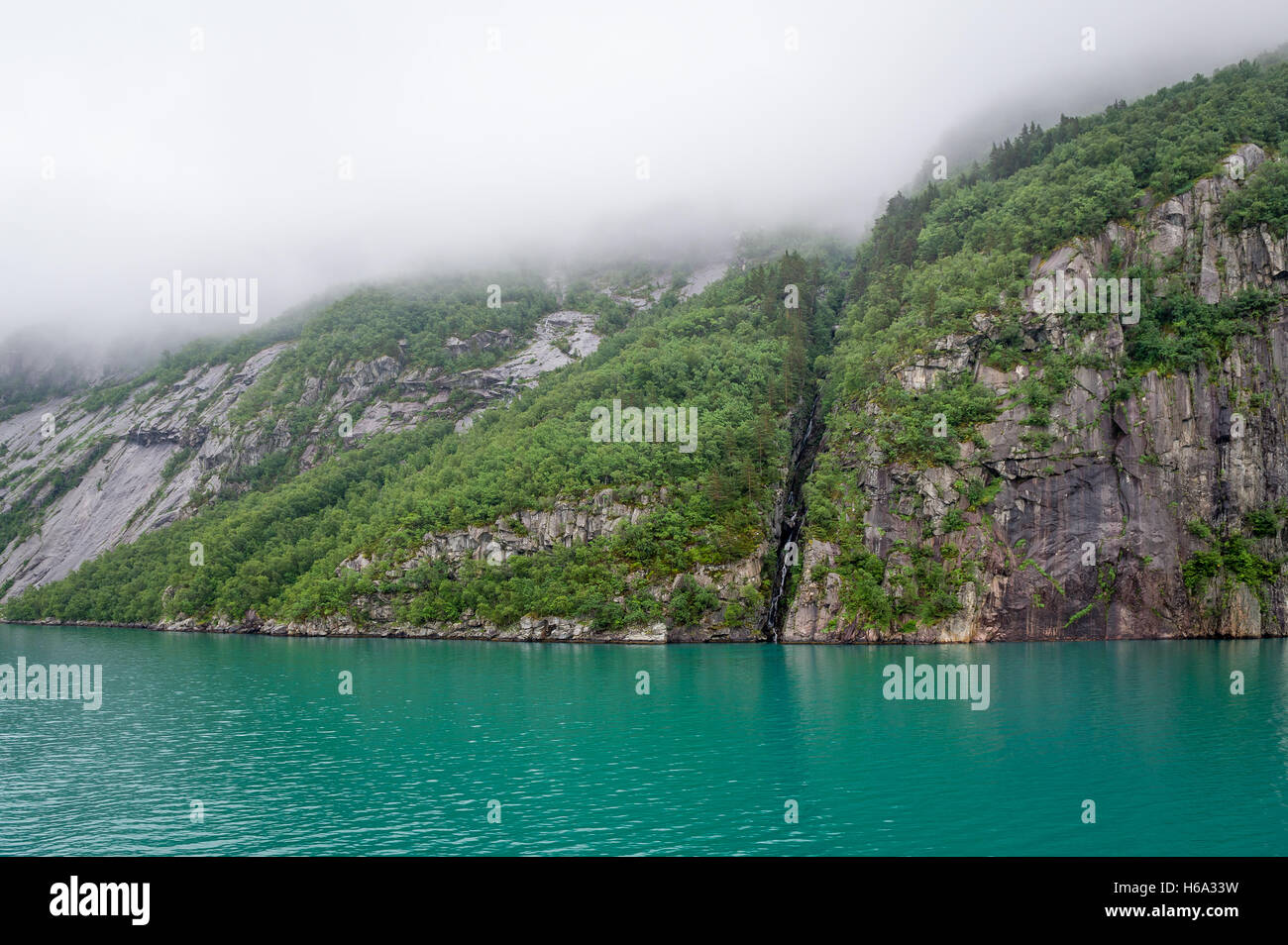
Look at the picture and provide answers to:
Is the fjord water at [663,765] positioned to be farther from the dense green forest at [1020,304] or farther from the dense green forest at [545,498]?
the dense green forest at [545,498]

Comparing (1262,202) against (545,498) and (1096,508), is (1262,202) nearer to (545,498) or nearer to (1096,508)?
(1096,508)

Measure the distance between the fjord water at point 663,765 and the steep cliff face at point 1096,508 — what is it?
25.1m

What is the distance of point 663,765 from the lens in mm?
35625

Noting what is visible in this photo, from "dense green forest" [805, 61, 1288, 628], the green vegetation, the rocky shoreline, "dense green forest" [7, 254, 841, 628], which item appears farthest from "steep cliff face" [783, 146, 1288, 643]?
"dense green forest" [7, 254, 841, 628]

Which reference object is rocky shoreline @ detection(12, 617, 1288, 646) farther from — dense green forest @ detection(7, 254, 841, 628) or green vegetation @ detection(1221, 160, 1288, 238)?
green vegetation @ detection(1221, 160, 1288, 238)

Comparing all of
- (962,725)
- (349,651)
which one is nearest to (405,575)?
(349,651)

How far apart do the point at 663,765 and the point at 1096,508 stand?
77426 mm

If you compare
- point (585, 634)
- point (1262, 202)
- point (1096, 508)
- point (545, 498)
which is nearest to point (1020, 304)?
point (1096, 508)

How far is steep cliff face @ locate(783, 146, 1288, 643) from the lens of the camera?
90.9m

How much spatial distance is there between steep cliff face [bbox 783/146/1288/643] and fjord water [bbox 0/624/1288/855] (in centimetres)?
2507

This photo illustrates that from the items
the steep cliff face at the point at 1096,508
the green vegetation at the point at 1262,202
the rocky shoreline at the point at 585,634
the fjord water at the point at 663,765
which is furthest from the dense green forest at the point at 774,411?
the fjord water at the point at 663,765
